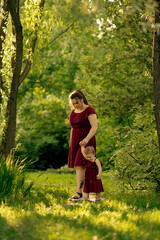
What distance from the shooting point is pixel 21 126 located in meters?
20.6

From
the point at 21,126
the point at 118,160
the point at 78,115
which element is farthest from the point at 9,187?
the point at 21,126

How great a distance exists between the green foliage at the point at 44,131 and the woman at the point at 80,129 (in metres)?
12.3

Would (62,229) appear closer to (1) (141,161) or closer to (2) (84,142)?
(2) (84,142)

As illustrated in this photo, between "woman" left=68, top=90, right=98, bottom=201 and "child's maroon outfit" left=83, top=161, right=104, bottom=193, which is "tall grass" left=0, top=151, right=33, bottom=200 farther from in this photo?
"child's maroon outfit" left=83, top=161, right=104, bottom=193

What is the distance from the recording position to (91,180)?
22.8 ft

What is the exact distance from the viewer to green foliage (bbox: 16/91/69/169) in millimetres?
19719

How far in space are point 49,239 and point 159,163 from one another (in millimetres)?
4835

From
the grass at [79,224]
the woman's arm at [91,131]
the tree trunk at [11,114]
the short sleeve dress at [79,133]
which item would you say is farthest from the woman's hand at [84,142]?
the tree trunk at [11,114]

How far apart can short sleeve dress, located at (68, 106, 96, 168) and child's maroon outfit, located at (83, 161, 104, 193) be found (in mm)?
158

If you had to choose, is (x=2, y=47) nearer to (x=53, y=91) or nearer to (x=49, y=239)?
(x=49, y=239)

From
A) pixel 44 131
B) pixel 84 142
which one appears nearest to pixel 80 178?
pixel 84 142

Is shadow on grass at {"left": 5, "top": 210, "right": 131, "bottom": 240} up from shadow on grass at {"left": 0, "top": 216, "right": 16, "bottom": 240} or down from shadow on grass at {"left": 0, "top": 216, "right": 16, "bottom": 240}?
up

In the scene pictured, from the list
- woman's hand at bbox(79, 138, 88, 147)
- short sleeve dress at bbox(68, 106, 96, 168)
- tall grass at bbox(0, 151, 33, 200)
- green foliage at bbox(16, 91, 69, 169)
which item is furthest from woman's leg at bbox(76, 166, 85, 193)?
green foliage at bbox(16, 91, 69, 169)

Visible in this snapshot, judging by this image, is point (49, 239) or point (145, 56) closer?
point (49, 239)
